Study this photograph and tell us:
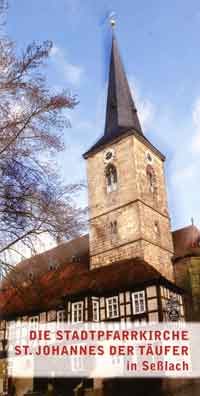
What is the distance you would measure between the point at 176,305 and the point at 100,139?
15.0 meters

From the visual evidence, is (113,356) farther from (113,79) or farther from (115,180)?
(113,79)

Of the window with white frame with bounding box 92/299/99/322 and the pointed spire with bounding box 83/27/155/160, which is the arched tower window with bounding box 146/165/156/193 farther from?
the window with white frame with bounding box 92/299/99/322

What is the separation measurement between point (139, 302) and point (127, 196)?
8111 mm

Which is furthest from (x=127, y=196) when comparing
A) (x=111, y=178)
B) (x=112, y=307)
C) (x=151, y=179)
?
(x=112, y=307)

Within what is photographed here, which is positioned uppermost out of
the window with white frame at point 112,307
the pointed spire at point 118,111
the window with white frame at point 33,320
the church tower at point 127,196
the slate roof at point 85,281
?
the pointed spire at point 118,111

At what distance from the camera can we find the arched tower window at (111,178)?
Result: 27.6m

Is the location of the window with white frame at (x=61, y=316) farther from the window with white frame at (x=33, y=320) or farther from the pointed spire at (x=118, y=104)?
the pointed spire at (x=118, y=104)

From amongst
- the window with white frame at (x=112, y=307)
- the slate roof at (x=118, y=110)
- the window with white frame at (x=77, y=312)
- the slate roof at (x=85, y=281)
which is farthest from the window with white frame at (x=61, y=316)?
the slate roof at (x=118, y=110)

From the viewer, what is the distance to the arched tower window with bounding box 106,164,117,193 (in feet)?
90.5

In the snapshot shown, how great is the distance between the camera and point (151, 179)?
28469 mm

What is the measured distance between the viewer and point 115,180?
27719mm

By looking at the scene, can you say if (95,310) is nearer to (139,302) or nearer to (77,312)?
(77,312)

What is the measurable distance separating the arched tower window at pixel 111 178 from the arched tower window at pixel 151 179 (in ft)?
8.02

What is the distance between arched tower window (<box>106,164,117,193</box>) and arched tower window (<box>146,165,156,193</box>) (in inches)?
96.3
